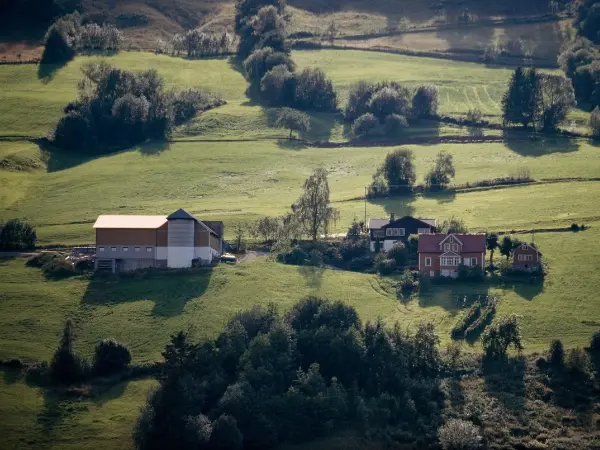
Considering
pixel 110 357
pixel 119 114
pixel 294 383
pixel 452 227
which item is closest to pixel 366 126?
pixel 119 114

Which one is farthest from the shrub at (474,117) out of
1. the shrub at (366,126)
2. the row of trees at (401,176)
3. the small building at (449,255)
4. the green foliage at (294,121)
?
the small building at (449,255)

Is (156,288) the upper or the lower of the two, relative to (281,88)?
lower

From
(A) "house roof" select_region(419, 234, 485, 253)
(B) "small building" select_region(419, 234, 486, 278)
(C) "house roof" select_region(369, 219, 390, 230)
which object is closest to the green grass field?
(B) "small building" select_region(419, 234, 486, 278)

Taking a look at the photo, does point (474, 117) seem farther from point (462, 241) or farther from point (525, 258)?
point (525, 258)

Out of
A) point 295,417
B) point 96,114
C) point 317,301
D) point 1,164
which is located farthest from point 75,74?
point 295,417

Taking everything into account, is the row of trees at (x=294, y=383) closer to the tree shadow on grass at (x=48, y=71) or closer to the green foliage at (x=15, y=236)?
the green foliage at (x=15, y=236)

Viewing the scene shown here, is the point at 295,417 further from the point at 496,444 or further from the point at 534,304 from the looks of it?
the point at 534,304
